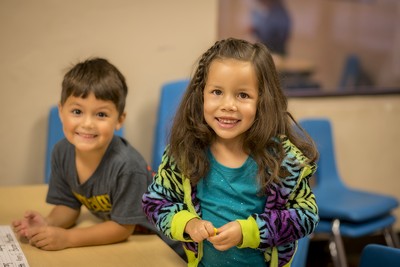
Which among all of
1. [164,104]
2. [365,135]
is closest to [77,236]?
[164,104]

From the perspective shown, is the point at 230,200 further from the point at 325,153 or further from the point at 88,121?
the point at 325,153

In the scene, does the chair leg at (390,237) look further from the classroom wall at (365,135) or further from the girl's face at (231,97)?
the girl's face at (231,97)

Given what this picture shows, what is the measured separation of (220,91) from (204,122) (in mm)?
147

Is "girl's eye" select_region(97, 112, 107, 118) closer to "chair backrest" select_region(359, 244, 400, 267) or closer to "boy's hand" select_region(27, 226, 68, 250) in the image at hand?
"boy's hand" select_region(27, 226, 68, 250)

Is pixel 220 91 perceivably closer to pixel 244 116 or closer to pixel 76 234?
pixel 244 116

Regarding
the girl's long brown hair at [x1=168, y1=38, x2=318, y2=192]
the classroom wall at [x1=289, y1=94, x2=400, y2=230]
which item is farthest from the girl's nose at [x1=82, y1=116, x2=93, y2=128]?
the classroom wall at [x1=289, y1=94, x2=400, y2=230]

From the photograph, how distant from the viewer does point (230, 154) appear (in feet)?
5.51

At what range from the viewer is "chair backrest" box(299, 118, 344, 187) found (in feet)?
11.8

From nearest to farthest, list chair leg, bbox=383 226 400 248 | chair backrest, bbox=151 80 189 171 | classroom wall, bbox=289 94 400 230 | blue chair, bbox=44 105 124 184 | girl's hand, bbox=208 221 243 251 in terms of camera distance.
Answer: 1. girl's hand, bbox=208 221 243 251
2. blue chair, bbox=44 105 124 184
3. chair backrest, bbox=151 80 189 171
4. chair leg, bbox=383 226 400 248
5. classroom wall, bbox=289 94 400 230

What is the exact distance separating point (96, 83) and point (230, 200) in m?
0.58

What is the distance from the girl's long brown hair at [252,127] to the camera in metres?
1.60

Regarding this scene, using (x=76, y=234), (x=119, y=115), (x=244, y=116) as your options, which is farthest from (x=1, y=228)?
(x=244, y=116)

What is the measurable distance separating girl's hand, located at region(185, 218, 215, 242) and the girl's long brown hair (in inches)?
5.9

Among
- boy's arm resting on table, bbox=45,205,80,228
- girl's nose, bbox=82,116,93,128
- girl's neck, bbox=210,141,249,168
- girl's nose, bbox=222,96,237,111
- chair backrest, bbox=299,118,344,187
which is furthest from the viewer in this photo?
chair backrest, bbox=299,118,344,187
